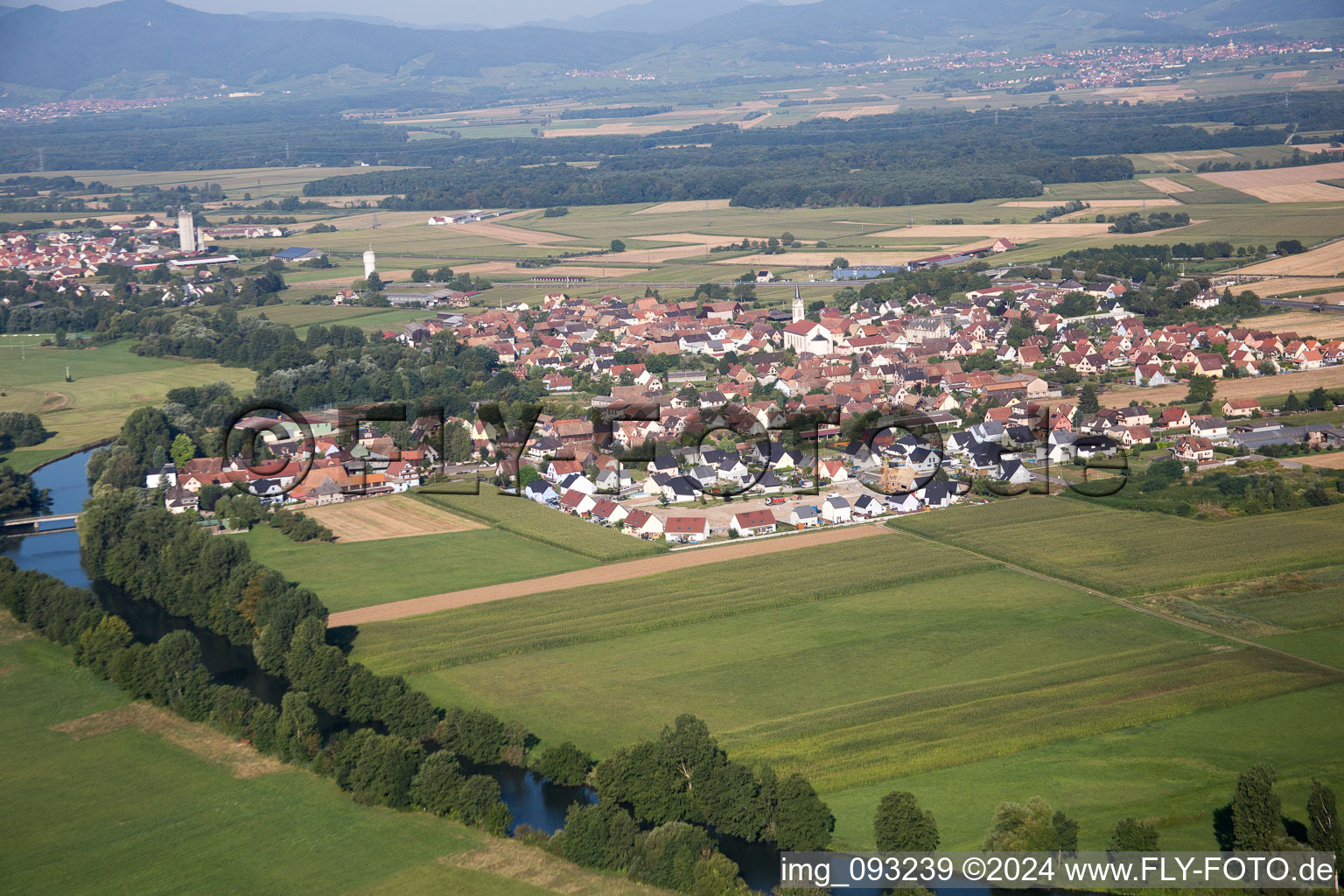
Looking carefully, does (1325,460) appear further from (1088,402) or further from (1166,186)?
(1166,186)

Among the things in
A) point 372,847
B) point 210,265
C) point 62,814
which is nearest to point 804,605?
point 372,847

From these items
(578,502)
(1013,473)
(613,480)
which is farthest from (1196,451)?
(578,502)

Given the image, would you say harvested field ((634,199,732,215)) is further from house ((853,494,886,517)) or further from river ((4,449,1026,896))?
house ((853,494,886,517))

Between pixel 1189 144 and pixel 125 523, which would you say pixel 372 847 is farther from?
Result: pixel 1189 144

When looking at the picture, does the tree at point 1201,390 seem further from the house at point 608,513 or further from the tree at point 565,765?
the tree at point 565,765

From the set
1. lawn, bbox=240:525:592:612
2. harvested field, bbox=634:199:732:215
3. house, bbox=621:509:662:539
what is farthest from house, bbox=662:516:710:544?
harvested field, bbox=634:199:732:215

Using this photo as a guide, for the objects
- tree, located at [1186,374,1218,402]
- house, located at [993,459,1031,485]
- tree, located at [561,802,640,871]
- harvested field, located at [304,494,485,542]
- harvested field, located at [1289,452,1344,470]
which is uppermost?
tree, located at [1186,374,1218,402]
